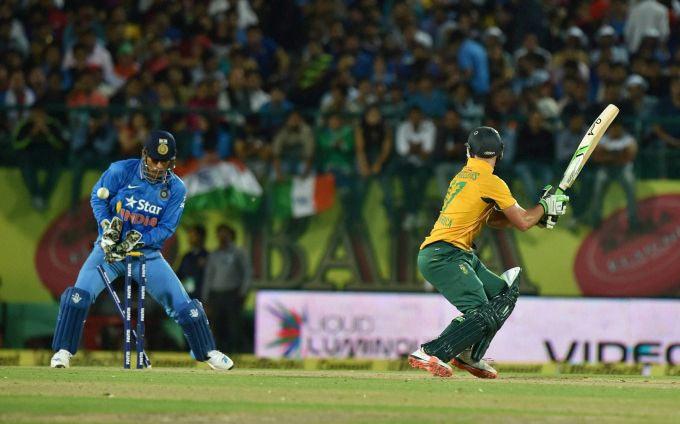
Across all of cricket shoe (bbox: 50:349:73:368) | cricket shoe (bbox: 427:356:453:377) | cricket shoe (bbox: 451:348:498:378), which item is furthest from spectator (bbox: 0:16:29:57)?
cricket shoe (bbox: 427:356:453:377)

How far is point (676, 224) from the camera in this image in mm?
18516

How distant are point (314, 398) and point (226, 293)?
8.10 metres

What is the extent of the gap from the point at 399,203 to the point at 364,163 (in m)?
0.70

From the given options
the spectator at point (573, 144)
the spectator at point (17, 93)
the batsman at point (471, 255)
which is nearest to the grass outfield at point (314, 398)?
the batsman at point (471, 255)

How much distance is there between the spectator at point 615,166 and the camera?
18.2 m

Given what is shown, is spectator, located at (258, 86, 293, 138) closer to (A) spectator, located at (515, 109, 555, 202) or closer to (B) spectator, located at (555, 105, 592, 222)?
(A) spectator, located at (515, 109, 555, 202)

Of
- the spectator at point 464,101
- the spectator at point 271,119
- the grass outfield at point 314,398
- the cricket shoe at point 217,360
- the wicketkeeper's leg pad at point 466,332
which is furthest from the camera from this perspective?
the spectator at point 464,101

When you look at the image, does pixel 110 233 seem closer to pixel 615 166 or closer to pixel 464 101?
pixel 464 101

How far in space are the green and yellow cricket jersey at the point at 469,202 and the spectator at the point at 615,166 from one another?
665cm

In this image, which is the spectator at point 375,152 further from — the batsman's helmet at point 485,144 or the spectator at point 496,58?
the batsman's helmet at point 485,144

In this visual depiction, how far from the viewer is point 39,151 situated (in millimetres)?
18438

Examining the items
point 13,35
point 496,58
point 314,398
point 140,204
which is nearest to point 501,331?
point 496,58

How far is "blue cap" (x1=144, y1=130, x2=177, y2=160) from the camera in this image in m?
12.4

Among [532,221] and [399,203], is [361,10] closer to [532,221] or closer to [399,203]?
[399,203]
